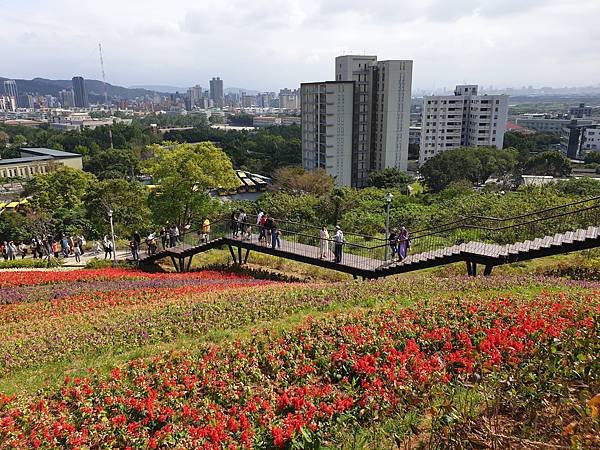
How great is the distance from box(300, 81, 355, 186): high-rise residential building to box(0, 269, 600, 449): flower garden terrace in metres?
62.2

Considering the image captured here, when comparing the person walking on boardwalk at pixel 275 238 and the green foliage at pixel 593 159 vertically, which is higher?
the person walking on boardwalk at pixel 275 238

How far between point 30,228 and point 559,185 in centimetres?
4449

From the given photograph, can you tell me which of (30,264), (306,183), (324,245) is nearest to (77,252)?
(30,264)

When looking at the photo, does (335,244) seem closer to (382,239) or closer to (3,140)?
(382,239)

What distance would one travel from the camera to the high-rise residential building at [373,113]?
245ft

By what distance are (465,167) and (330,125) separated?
22.4 metres

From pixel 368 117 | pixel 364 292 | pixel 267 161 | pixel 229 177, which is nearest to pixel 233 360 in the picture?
pixel 364 292

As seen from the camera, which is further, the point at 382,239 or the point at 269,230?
the point at 269,230

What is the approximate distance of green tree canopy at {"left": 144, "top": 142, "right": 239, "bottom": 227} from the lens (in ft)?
88.4

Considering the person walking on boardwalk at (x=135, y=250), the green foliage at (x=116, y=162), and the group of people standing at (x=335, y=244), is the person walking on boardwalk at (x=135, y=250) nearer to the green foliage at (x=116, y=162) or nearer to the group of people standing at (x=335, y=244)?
the group of people standing at (x=335, y=244)

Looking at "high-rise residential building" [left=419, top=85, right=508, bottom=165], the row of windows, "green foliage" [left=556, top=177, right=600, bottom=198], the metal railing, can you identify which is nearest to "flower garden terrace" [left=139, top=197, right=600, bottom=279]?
the metal railing

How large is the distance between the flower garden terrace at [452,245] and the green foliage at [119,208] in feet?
40.6

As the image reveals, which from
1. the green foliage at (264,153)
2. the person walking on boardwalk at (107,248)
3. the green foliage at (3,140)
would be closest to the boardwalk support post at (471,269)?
the person walking on boardwalk at (107,248)

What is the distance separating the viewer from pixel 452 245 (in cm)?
1694
